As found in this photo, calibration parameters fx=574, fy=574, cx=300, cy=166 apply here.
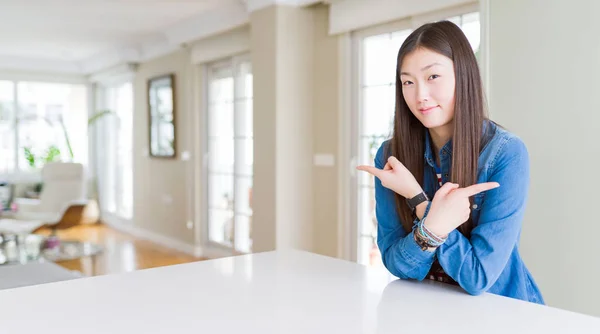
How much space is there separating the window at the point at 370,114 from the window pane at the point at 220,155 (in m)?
1.81

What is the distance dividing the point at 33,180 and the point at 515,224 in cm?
828

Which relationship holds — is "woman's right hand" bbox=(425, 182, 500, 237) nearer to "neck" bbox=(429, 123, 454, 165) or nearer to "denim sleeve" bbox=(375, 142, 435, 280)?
"denim sleeve" bbox=(375, 142, 435, 280)

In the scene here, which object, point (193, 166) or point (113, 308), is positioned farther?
point (193, 166)

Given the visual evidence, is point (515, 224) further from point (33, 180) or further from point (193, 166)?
point (33, 180)

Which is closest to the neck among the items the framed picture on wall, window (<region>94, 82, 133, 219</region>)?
the framed picture on wall

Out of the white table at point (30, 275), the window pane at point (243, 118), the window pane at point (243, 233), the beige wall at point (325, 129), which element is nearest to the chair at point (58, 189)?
the window pane at point (243, 233)

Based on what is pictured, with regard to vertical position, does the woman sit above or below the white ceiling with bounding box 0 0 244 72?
below

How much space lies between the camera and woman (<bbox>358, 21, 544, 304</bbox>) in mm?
1120

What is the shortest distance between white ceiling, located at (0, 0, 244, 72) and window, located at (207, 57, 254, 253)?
66 cm

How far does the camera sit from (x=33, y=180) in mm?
8258

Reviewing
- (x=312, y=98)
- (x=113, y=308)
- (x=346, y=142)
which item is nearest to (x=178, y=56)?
(x=312, y=98)

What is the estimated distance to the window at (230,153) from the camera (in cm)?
538

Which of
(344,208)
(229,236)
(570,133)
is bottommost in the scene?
(229,236)

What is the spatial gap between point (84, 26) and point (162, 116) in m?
1.30
